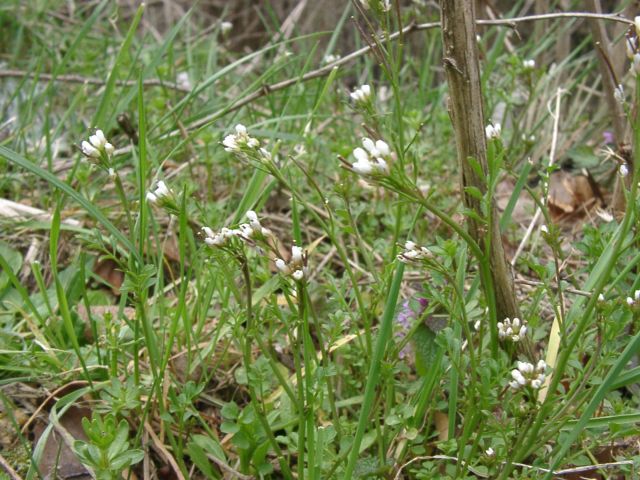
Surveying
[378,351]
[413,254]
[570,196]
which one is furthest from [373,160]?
[570,196]

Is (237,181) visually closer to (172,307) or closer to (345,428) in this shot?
(172,307)

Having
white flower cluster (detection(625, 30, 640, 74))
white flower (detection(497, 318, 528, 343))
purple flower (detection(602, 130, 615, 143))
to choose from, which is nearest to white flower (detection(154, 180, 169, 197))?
white flower (detection(497, 318, 528, 343))

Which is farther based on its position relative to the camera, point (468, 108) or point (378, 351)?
point (468, 108)

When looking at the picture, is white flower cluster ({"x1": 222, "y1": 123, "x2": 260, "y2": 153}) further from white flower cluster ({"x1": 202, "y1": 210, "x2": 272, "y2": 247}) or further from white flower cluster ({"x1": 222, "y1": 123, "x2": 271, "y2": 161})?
white flower cluster ({"x1": 202, "y1": 210, "x2": 272, "y2": 247})

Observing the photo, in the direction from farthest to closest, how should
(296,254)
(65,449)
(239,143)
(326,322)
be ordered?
(326,322) → (65,449) → (239,143) → (296,254)

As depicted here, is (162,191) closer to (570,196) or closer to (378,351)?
(378,351)

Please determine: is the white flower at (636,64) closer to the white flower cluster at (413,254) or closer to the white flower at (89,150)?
the white flower cluster at (413,254)

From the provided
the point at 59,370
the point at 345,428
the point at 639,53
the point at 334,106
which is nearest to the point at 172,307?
the point at 59,370

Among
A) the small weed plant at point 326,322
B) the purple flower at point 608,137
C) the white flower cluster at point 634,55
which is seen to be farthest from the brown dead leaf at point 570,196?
the white flower cluster at point 634,55
